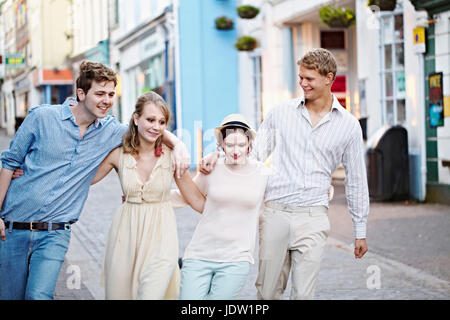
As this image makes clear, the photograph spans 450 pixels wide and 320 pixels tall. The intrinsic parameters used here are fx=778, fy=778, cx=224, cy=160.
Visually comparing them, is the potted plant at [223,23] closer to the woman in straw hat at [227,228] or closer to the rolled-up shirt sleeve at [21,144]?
the rolled-up shirt sleeve at [21,144]

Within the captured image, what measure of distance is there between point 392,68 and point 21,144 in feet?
30.6

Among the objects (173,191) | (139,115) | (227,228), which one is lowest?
(227,228)

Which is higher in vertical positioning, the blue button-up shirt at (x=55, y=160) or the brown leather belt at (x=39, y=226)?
the blue button-up shirt at (x=55, y=160)

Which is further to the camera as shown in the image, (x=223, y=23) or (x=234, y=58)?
(x=234, y=58)

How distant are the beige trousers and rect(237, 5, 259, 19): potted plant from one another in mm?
12912

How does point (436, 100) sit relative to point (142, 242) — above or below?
above

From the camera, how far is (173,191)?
372cm

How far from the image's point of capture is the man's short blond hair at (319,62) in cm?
374

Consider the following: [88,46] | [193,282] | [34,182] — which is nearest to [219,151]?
[193,282]

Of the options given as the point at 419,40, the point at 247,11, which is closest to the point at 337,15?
the point at 419,40

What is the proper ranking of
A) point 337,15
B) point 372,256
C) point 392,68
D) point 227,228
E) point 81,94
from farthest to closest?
point 337,15 < point 392,68 < point 372,256 < point 81,94 < point 227,228

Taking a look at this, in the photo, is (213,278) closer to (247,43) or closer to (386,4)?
(386,4)

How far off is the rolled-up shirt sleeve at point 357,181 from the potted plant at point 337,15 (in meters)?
9.47

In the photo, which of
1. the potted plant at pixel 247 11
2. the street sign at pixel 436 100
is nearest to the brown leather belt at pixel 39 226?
the street sign at pixel 436 100
